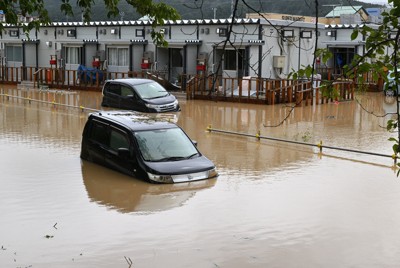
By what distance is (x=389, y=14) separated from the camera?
5.71m

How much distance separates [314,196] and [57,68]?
32.5 meters

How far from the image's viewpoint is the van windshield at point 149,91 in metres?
27.8

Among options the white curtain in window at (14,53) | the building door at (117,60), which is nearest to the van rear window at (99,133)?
the building door at (117,60)

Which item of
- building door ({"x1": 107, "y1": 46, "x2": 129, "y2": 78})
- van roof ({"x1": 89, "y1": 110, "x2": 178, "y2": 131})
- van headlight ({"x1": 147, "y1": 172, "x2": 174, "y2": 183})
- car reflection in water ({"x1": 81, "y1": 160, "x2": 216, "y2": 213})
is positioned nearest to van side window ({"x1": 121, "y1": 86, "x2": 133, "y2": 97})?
van roof ({"x1": 89, "y1": 110, "x2": 178, "y2": 131})

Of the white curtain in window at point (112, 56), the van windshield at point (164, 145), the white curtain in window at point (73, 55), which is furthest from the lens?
the white curtain in window at point (73, 55)

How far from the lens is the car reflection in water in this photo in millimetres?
12531

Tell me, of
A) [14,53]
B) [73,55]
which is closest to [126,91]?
[73,55]

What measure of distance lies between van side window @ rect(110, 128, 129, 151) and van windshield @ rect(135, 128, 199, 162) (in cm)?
34

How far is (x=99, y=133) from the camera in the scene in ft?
52.7

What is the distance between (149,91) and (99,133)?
478 inches

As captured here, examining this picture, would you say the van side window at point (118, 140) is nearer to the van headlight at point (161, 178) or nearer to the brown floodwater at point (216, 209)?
the brown floodwater at point (216, 209)

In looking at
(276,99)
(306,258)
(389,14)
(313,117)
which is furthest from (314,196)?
(276,99)

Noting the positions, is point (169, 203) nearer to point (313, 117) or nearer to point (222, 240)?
point (222, 240)

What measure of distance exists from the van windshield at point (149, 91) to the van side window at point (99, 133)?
1120cm
